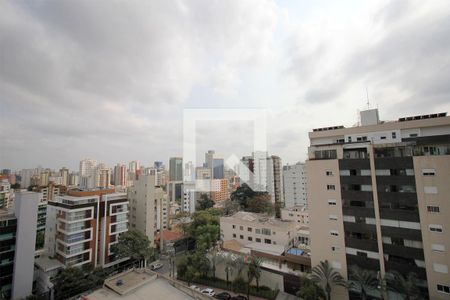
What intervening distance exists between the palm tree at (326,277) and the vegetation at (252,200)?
10641mm

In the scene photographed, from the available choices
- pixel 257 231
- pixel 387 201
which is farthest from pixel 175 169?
pixel 387 201

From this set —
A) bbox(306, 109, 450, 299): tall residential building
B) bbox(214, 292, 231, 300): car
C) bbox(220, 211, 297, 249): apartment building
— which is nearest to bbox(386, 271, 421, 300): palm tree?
bbox(306, 109, 450, 299): tall residential building

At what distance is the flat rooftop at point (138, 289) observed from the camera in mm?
4680

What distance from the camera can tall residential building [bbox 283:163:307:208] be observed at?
19.0 meters

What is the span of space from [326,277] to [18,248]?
10156 mm

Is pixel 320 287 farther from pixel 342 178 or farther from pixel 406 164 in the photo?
pixel 406 164

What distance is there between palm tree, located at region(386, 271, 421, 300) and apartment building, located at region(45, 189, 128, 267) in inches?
395

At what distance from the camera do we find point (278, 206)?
18.1 metres

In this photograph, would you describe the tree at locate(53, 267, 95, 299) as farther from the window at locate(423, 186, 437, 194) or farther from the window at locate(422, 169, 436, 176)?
the window at locate(422, 169, 436, 176)

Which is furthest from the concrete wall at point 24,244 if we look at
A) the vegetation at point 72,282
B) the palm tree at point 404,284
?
the palm tree at point 404,284

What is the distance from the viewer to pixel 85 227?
28.8ft

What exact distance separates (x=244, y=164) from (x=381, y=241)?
1256 cm

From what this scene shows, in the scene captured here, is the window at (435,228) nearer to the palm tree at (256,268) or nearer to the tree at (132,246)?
the palm tree at (256,268)

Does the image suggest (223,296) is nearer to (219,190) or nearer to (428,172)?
(428,172)
